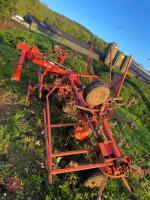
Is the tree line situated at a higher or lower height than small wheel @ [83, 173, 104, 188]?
higher

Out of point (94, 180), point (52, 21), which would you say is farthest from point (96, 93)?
point (52, 21)

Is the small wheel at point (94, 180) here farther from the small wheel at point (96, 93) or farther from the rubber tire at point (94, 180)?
the small wheel at point (96, 93)

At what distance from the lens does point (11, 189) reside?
6.40m

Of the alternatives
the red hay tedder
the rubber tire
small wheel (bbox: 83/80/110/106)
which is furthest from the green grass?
small wheel (bbox: 83/80/110/106)

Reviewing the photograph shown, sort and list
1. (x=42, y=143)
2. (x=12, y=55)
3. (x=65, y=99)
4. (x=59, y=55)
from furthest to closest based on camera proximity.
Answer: (x=12, y=55)
(x=59, y=55)
(x=65, y=99)
(x=42, y=143)

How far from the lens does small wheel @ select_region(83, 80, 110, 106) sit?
710cm

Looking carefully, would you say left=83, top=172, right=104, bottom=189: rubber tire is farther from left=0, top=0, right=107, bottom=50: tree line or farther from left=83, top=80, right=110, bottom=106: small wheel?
left=0, top=0, right=107, bottom=50: tree line

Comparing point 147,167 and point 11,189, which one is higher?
point 147,167

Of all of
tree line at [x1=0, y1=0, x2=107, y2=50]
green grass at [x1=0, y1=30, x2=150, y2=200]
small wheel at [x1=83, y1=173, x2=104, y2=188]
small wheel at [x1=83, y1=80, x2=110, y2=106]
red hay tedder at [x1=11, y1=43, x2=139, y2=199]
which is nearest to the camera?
red hay tedder at [x1=11, y1=43, x2=139, y2=199]

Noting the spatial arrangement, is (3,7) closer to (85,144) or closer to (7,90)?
(7,90)

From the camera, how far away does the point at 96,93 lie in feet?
23.7

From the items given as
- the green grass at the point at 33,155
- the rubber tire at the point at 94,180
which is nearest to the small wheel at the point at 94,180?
the rubber tire at the point at 94,180

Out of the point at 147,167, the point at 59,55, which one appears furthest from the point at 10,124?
Result: the point at 59,55

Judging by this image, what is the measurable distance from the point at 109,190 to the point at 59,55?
24.3ft
